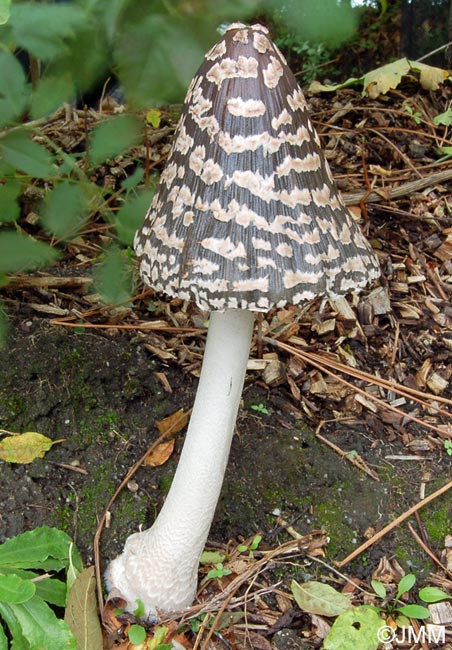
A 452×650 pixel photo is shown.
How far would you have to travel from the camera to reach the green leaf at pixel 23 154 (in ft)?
6.92

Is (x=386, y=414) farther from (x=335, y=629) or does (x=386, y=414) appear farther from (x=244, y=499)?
(x=335, y=629)

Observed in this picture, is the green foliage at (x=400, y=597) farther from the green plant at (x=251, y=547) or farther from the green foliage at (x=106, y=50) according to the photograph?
the green foliage at (x=106, y=50)

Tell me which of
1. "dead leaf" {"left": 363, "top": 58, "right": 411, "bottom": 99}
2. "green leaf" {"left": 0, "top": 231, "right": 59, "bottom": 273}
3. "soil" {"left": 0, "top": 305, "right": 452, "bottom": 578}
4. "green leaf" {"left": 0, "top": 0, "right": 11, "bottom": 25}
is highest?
"dead leaf" {"left": 363, "top": 58, "right": 411, "bottom": 99}

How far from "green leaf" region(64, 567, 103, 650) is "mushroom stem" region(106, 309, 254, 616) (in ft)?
0.66

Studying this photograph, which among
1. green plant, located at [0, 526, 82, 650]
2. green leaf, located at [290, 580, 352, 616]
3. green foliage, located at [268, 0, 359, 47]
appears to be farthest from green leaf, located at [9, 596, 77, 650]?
green foliage, located at [268, 0, 359, 47]

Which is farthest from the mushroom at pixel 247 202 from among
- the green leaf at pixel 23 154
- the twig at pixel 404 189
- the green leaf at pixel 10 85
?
the twig at pixel 404 189

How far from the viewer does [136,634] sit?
8.16 feet

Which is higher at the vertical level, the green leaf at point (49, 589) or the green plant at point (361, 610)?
the green leaf at point (49, 589)

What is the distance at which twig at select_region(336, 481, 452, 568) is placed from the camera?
286 cm

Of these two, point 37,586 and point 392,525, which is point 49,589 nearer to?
point 37,586

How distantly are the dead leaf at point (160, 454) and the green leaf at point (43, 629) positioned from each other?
927mm

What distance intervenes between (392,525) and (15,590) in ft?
5.52

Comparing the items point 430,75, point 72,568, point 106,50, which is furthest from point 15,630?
point 430,75

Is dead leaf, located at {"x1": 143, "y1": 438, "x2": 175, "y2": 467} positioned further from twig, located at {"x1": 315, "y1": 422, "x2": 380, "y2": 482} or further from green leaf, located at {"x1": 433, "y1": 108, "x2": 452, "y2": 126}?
green leaf, located at {"x1": 433, "y1": 108, "x2": 452, "y2": 126}
